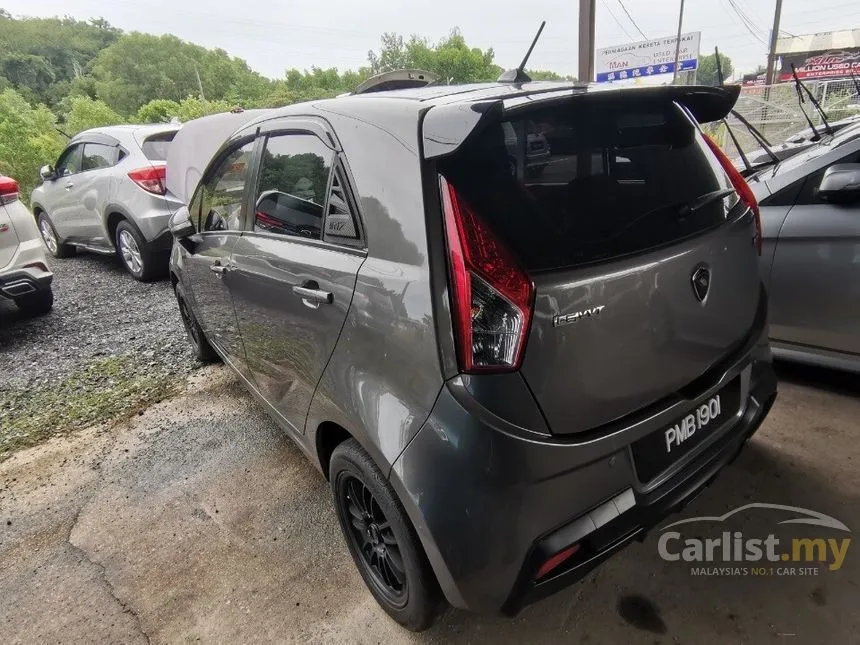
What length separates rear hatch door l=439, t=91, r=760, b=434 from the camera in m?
1.25

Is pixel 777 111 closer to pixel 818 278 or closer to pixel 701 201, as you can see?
pixel 818 278

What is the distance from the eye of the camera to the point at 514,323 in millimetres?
1207

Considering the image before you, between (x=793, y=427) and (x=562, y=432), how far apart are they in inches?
77.0

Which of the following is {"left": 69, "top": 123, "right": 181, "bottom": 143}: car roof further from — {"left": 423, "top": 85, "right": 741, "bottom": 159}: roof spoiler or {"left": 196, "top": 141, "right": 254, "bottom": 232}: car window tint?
{"left": 423, "top": 85, "right": 741, "bottom": 159}: roof spoiler

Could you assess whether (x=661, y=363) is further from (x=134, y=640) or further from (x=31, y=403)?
(x=31, y=403)

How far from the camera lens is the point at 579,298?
Answer: 1236 mm

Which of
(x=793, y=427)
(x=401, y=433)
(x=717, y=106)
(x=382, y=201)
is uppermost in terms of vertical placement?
(x=717, y=106)

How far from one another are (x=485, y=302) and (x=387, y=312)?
284 millimetres

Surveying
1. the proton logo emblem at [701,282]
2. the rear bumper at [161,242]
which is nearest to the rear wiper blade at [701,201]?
the proton logo emblem at [701,282]

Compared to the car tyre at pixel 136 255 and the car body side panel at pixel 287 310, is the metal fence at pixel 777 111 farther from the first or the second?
the car body side panel at pixel 287 310

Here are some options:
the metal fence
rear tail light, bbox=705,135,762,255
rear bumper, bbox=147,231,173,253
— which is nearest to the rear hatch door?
rear tail light, bbox=705,135,762,255

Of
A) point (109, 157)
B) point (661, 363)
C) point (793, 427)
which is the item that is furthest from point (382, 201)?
point (109, 157)

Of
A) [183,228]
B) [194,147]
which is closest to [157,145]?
[194,147]

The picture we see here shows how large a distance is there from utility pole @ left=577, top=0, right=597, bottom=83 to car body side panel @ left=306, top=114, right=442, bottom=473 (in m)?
7.79
